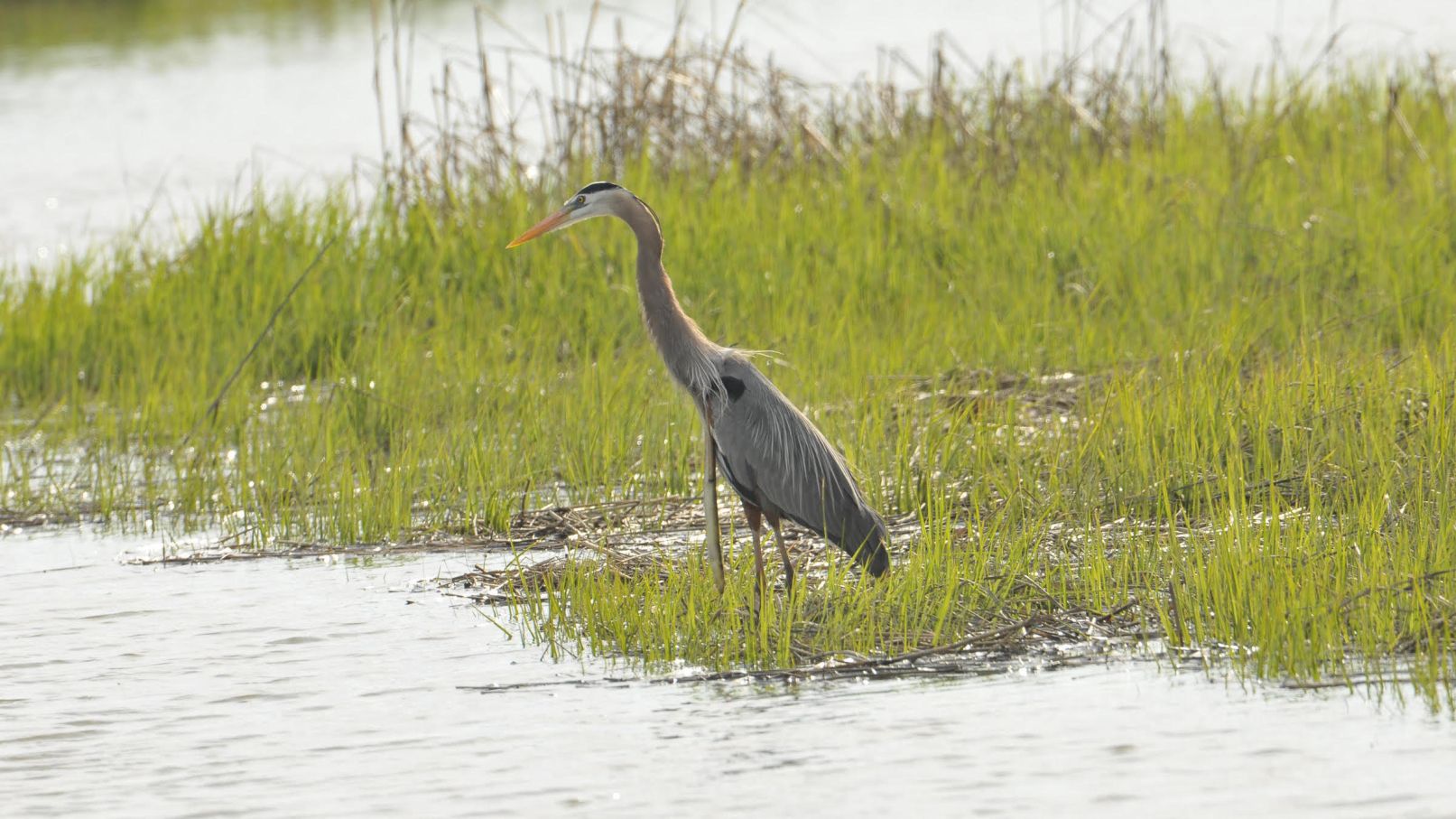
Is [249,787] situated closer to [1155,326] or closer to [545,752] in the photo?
[545,752]

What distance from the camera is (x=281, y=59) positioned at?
22.0 metres

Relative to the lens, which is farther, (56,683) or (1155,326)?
(1155,326)

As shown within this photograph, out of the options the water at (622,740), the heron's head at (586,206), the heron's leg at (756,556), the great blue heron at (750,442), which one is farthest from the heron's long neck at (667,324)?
the water at (622,740)

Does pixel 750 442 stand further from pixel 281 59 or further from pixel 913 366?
pixel 281 59

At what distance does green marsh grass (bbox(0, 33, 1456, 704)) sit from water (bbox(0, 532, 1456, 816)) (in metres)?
0.30

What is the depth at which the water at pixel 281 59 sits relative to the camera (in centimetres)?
1448

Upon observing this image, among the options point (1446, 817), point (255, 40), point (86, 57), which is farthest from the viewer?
point (255, 40)

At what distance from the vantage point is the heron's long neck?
5785mm

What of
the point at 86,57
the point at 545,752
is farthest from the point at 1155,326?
the point at 86,57

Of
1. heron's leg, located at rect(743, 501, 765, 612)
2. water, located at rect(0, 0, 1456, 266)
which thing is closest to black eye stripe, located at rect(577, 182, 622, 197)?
heron's leg, located at rect(743, 501, 765, 612)

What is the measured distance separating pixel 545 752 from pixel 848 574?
1.61m

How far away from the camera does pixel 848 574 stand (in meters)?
5.68

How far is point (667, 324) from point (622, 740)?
1792 mm

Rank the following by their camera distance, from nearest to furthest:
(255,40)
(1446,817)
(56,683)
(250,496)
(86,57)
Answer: (1446,817) < (56,683) < (250,496) < (86,57) < (255,40)
